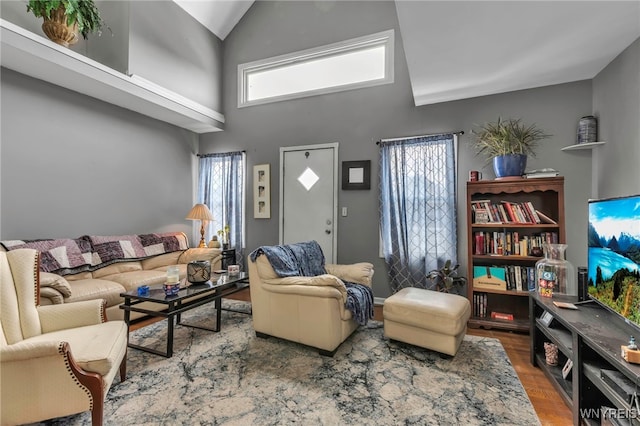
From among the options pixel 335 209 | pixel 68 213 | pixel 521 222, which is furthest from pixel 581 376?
pixel 68 213

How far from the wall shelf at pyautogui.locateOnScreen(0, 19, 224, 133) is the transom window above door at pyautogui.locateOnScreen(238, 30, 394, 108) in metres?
0.83

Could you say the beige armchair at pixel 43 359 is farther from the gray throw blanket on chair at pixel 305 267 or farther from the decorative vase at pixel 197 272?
the gray throw blanket on chair at pixel 305 267

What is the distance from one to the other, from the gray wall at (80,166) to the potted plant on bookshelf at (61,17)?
65cm

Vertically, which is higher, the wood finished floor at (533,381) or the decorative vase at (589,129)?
the decorative vase at (589,129)

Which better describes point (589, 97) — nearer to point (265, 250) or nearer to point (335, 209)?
point (335, 209)

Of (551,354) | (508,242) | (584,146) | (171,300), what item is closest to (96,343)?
(171,300)

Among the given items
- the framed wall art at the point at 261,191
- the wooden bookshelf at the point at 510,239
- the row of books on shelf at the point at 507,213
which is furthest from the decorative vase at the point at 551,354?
the framed wall art at the point at 261,191

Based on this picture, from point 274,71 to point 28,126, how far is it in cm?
301

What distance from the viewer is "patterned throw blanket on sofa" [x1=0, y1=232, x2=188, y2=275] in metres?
2.78

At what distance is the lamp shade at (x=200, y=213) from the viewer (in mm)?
4324

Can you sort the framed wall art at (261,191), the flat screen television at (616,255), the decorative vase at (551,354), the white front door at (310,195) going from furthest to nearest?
1. the framed wall art at (261,191)
2. the white front door at (310,195)
3. the decorative vase at (551,354)
4. the flat screen television at (616,255)

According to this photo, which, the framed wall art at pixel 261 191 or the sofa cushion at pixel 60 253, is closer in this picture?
the sofa cushion at pixel 60 253

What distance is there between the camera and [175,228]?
4656mm

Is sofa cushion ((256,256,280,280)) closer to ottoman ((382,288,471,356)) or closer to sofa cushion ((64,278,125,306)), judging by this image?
ottoman ((382,288,471,356))
